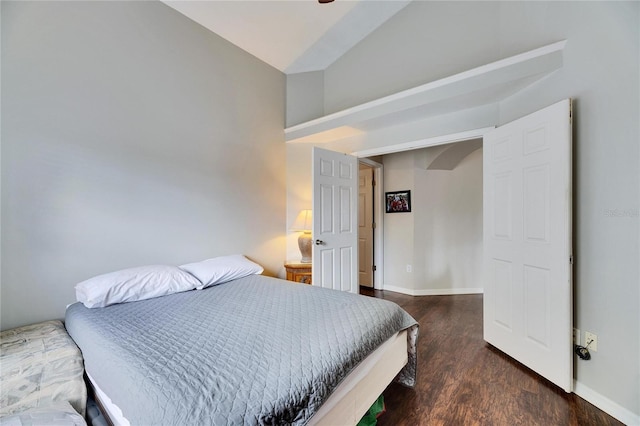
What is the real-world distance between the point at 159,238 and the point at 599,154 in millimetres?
3253

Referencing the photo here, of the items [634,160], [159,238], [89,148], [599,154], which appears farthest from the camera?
[159,238]

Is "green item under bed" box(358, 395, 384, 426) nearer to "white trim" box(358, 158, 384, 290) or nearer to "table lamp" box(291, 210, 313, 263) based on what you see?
"table lamp" box(291, 210, 313, 263)

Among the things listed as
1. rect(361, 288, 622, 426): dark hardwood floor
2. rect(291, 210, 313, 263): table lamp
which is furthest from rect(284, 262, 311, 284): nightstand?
rect(361, 288, 622, 426): dark hardwood floor

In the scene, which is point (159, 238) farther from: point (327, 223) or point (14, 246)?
point (327, 223)

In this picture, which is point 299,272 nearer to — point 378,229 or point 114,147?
point 378,229

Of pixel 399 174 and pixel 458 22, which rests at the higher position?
pixel 458 22

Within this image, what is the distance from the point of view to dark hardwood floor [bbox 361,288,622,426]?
150cm

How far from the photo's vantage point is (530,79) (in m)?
1.96

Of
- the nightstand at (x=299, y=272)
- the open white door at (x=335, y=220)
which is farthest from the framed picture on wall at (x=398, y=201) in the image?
the nightstand at (x=299, y=272)

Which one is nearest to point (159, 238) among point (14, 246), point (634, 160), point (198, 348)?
point (14, 246)

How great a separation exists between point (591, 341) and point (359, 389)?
163cm

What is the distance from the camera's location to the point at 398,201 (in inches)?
162

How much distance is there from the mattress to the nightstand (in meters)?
1.93

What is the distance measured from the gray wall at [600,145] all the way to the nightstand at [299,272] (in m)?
2.27
